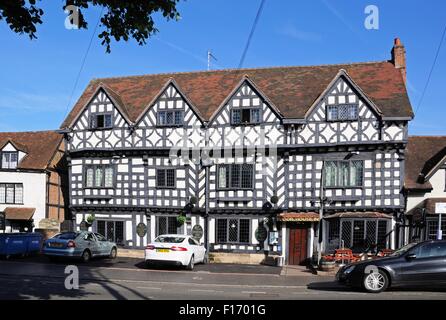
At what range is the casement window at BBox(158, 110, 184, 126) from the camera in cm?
2492

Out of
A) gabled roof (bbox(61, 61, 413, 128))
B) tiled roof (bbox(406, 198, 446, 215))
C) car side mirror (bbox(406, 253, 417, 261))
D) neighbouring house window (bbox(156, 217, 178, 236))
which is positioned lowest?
neighbouring house window (bbox(156, 217, 178, 236))

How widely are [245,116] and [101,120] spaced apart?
28.9 feet

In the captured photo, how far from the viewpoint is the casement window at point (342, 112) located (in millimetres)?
22500

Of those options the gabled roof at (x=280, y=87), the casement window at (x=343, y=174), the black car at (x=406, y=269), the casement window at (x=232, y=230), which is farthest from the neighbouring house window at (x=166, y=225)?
the black car at (x=406, y=269)

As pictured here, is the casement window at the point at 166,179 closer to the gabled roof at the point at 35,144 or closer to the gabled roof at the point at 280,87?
the gabled roof at the point at 280,87

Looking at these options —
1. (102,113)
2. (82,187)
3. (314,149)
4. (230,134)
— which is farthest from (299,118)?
(82,187)

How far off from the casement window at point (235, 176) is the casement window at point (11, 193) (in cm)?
1467

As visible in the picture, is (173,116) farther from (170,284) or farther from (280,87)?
(170,284)

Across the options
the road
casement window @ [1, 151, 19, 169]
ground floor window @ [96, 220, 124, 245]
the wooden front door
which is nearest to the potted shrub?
ground floor window @ [96, 220, 124, 245]

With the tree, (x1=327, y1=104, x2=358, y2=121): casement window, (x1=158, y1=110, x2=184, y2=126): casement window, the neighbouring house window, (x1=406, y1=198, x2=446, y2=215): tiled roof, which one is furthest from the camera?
(x1=158, y1=110, x2=184, y2=126): casement window

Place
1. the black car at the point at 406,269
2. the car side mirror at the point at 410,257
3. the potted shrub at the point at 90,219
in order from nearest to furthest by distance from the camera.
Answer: the black car at the point at 406,269 < the car side mirror at the point at 410,257 < the potted shrub at the point at 90,219

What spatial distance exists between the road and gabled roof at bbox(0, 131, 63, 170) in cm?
1004

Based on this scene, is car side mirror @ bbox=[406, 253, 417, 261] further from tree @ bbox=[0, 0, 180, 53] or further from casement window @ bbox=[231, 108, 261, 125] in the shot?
casement window @ bbox=[231, 108, 261, 125]
